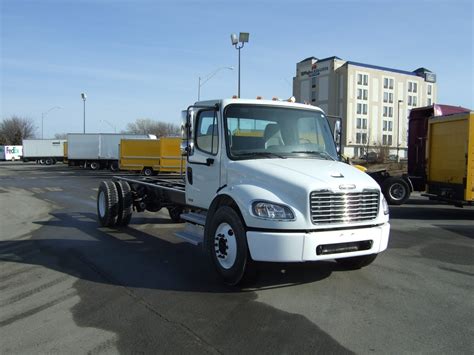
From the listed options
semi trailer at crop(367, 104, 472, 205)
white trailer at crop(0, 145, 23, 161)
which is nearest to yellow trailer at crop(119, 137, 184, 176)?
semi trailer at crop(367, 104, 472, 205)

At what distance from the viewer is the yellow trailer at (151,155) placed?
34.4 meters

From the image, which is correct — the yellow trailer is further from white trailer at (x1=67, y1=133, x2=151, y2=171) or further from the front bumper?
the front bumper

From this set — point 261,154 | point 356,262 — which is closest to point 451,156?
point 356,262

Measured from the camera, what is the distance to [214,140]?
6820mm

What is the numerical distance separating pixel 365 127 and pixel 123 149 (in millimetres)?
70408

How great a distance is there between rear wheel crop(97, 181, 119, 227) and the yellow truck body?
371 inches

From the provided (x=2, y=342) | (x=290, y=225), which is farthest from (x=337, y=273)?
(x=2, y=342)

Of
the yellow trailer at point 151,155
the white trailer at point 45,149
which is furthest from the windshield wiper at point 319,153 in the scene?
the white trailer at point 45,149

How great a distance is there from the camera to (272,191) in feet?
18.3

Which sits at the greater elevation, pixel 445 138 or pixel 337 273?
pixel 445 138

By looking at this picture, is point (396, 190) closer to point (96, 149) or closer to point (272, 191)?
point (272, 191)

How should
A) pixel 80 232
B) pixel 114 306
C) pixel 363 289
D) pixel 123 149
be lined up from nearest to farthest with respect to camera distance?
1. pixel 114 306
2. pixel 363 289
3. pixel 80 232
4. pixel 123 149

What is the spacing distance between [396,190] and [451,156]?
2493 millimetres

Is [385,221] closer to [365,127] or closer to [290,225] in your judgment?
[290,225]
